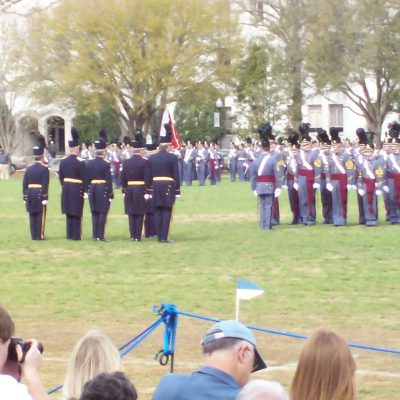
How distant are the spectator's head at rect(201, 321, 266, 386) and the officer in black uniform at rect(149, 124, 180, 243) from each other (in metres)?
15.7

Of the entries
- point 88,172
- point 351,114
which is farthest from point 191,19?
point 88,172

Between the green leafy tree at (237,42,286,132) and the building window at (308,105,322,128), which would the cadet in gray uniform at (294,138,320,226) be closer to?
the green leafy tree at (237,42,286,132)

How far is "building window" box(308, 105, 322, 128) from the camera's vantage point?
224ft

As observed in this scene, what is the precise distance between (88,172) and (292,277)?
22.1ft

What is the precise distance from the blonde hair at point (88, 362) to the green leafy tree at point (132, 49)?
171ft

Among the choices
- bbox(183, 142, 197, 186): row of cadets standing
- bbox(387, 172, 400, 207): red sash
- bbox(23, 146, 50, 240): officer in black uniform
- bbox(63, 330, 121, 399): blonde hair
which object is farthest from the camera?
bbox(183, 142, 197, 186): row of cadets standing

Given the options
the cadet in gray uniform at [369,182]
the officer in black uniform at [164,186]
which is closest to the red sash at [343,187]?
the cadet in gray uniform at [369,182]

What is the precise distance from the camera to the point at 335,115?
68000mm

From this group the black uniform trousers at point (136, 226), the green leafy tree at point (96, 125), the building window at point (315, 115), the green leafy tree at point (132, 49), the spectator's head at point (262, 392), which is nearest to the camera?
the spectator's head at point (262, 392)

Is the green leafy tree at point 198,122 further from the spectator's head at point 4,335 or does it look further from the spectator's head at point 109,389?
the spectator's head at point 109,389

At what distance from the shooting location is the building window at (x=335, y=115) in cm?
6756

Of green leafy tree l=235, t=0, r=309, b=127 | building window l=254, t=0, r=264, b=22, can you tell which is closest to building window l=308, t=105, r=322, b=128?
building window l=254, t=0, r=264, b=22

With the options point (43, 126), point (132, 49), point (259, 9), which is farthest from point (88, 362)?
point (43, 126)

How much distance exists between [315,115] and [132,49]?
14.6m
